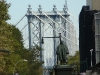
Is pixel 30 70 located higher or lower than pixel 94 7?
lower

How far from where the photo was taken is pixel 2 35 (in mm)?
86625

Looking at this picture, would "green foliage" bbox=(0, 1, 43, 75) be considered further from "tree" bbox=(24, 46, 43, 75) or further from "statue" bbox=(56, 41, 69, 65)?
"statue" bbox=(56, 41, 69, 65)

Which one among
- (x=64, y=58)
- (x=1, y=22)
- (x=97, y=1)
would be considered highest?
(x=97, y=1)

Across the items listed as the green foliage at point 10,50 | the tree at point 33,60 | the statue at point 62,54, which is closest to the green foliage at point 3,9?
the green foliage at point 10,50

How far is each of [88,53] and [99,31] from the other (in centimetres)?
1611

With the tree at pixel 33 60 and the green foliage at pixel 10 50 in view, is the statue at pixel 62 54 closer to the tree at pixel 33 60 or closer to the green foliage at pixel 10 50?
the green foliage at pixel 10 50

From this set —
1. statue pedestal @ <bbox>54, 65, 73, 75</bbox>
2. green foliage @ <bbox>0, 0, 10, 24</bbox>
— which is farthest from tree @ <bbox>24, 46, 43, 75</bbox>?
statue pedestal @ <bbox>54, 65, 73, 75</bbox>

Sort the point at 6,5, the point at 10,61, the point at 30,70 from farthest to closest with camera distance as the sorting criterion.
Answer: the point at 30,70 < the point at 10,61 < the point at 6,5

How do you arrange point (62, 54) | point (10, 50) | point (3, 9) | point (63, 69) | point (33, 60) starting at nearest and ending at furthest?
point (63, 69) < point (62, 54) < point (3, 9) < point (10, 50) < point (33, 60)

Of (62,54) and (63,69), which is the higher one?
(62,54)

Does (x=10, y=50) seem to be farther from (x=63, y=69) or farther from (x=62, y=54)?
(x=63, y=69)

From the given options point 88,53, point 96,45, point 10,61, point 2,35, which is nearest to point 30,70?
point 88,53

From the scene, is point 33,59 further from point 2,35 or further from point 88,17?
point 2,35

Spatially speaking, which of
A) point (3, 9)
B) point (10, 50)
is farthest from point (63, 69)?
point (10, 50)
